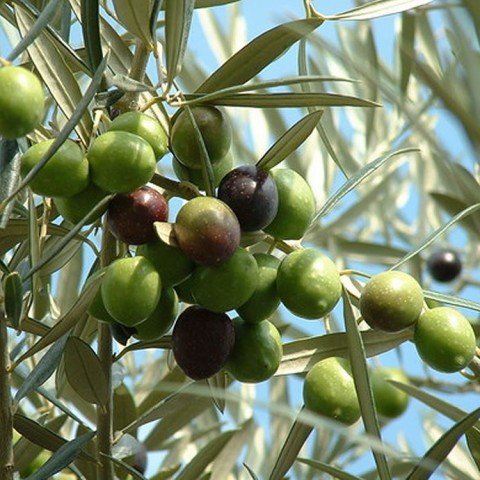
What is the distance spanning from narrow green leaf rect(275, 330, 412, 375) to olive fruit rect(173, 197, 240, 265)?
0.24m

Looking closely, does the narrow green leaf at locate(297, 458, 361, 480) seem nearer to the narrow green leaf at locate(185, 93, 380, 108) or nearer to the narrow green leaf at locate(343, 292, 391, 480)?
the narrow green leaf at locate(343, 292, 391, 480)

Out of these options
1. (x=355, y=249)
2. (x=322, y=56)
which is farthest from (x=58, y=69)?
(x=322, y=56)

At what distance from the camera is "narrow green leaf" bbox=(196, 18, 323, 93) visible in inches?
45.2

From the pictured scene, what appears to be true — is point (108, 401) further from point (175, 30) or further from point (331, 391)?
point (175, 30)

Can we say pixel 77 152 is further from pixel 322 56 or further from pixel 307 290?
pixel 322 56

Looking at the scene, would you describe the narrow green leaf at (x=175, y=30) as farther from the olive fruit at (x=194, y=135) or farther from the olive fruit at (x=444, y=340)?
the olive fruit at (x=444, y=340)

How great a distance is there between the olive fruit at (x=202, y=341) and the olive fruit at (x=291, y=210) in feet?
0.44

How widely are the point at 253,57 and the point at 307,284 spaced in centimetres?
26

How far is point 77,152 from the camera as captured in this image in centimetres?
105

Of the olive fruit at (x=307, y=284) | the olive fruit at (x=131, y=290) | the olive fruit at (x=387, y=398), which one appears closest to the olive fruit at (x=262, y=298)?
the olive fruit at (x=307, y=284)

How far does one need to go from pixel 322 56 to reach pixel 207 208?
1.44 metres

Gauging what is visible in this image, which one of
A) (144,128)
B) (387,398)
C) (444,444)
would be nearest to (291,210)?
(144,128)

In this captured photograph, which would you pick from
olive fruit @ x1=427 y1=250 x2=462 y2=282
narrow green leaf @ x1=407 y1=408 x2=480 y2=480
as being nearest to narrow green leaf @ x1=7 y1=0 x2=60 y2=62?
narrow green leaf @ x1=407 y1=408 x2=480 y2=480

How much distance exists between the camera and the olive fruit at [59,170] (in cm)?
103
